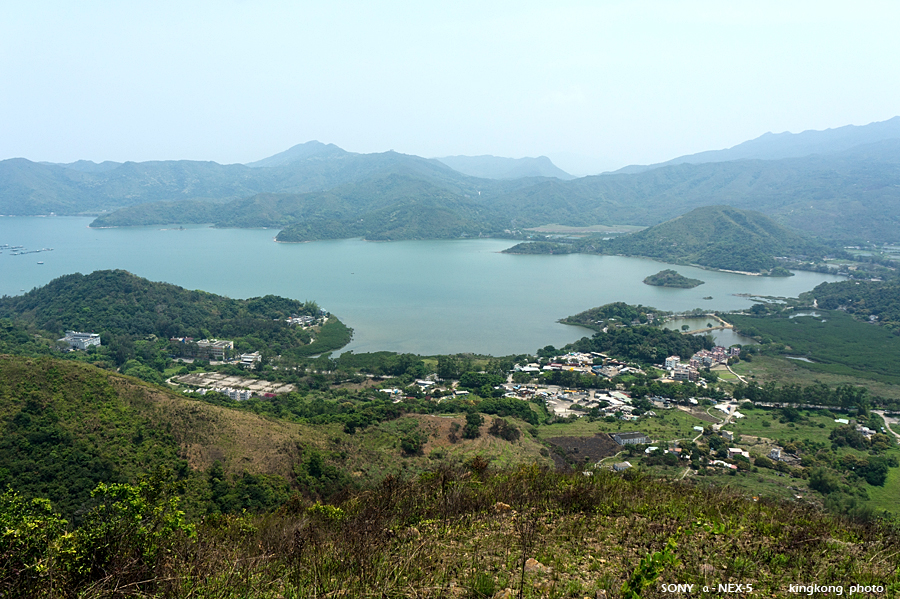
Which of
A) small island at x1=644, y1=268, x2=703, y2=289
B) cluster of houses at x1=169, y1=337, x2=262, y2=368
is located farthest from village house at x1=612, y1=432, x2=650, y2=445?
small island at x1=644, y1=268, x2=703, y2=289

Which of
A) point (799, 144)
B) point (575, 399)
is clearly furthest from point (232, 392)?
point (799, 144)

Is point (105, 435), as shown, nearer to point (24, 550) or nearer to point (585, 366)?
point (24, 550)

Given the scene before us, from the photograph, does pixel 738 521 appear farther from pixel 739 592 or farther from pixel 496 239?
pixel 496 239

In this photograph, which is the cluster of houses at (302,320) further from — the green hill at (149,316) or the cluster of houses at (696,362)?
the cluster of houses at (696,362)

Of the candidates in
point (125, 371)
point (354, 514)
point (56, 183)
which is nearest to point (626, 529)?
point (354, 514)

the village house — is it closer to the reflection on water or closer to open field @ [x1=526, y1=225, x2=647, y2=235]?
the reflection on water

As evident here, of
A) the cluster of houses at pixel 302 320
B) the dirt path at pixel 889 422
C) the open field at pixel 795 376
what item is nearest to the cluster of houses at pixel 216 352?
the cluster of houses at pixel 302 320
